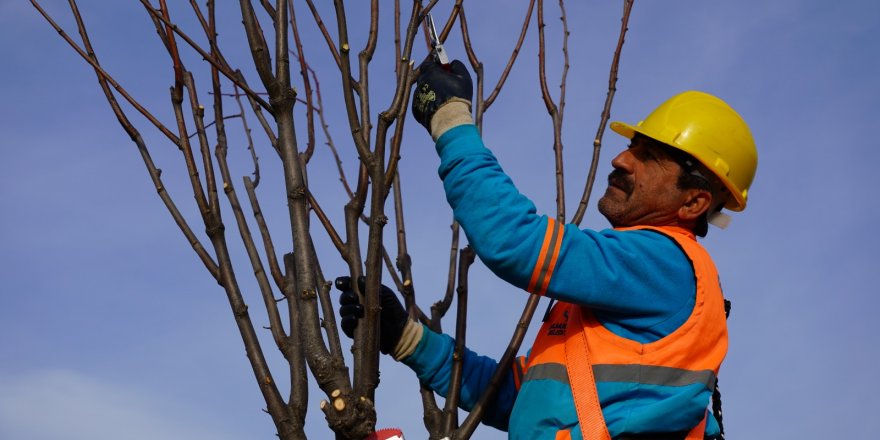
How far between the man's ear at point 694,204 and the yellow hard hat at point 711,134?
0.08 meters

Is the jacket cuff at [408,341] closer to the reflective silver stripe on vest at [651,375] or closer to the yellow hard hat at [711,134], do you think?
the reflective silver stripe on vest at [651,375]

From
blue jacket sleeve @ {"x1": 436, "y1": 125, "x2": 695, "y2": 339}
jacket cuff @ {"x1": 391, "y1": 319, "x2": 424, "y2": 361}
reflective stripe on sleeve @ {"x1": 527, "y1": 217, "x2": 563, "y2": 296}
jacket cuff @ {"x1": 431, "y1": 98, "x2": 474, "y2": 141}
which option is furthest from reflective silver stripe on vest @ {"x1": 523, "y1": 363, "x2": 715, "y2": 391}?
jacket cuff @ {"x1": 431, "y1": 98, "x2": 474, "y2": 141}

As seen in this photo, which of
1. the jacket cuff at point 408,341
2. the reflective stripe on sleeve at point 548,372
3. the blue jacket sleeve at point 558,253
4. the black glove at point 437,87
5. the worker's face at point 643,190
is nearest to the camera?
the blue jacket sleeve at point 558,253

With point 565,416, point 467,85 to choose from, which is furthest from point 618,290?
point 467,85

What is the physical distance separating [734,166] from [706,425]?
2.64 feet

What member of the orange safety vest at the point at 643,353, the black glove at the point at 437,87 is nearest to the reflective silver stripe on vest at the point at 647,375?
the orange safety vest at the point at 643,353

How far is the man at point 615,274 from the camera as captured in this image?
8.10ft

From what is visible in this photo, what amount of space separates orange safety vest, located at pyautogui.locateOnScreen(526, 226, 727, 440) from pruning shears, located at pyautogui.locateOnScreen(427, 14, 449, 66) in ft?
2.58

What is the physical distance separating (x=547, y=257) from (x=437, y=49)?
0.77m

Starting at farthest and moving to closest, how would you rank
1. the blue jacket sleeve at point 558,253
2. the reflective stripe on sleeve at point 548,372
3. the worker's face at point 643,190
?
the worker's face at point 643,190
the reflective stripe on sleeve at point 548,372
the blue jacket sleeve at point 558,253

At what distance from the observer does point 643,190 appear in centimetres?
289

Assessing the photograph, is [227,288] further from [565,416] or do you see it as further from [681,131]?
[681,131]

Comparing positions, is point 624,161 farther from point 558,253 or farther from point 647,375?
point 647,375

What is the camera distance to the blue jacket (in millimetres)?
2455
